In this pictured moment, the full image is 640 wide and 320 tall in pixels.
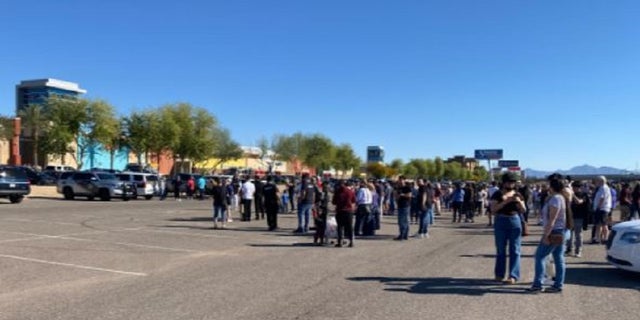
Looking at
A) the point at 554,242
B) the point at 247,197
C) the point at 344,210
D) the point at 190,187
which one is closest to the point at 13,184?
the point at 190,187

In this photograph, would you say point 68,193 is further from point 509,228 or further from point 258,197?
point 509,228

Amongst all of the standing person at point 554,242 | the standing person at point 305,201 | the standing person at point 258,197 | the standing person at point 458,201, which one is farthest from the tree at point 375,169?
the standing person at point 554,242

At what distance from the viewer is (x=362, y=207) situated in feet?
59.7

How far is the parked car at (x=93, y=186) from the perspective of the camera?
124 feet

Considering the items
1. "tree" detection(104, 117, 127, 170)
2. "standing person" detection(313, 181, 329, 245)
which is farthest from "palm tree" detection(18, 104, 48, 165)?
"standing person" detection(313, 181, 329, 245)

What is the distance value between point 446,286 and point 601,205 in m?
8.28

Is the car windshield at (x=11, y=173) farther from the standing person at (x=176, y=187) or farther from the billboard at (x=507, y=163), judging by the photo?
the billboard at (x=507, y=163)

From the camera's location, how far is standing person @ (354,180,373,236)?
18.2m

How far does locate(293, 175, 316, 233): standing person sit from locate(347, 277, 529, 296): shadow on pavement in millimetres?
8332

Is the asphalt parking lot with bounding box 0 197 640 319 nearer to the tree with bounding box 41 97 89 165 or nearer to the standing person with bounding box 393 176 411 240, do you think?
the standing person with bounding box 393 176 411 240

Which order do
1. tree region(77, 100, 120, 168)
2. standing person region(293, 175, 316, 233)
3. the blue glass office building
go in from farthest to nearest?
the blue glass office building → tree region(77, 100, 120, 168) → standing person region(293, 175, 316, 233)

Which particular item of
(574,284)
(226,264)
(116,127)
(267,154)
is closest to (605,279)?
(574,284)

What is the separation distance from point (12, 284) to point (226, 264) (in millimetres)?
3742

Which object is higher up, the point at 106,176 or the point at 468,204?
the point at 106,176
